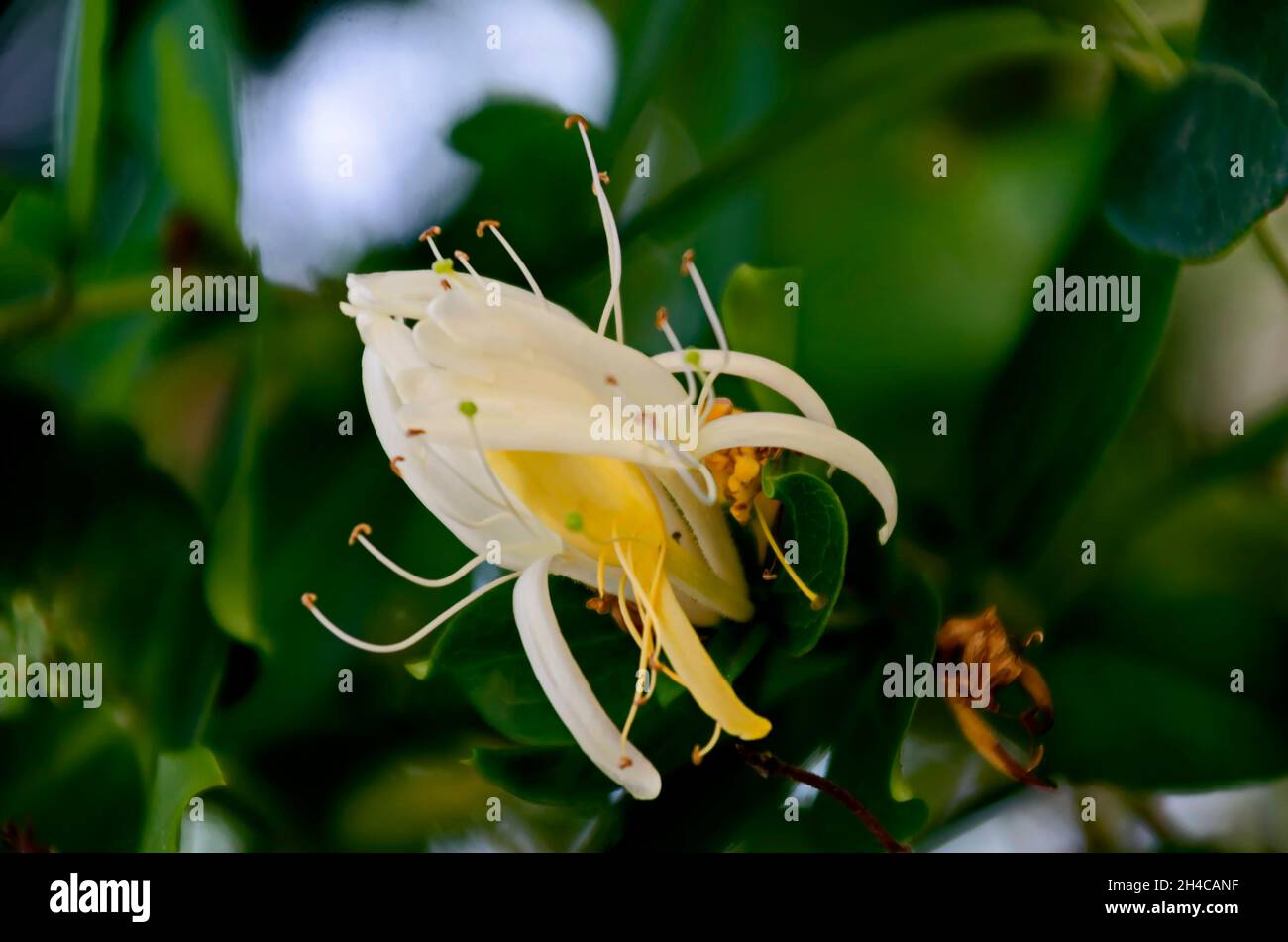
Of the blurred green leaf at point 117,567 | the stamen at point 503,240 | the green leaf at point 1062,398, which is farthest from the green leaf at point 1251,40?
the blurred green leaf at point 117,567

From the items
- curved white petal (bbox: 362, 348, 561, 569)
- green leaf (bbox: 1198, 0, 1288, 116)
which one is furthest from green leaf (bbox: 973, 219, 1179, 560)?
curved white petal (bbox: 362, 348, 561, 569)

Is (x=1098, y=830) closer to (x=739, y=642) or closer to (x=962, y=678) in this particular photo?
(x=962, y=678)

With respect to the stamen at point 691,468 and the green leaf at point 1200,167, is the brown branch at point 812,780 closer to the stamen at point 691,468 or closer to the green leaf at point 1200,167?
the stamen at point 691,468

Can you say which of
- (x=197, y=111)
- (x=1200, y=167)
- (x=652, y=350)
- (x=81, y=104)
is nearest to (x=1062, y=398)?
(x=1200, y=167)

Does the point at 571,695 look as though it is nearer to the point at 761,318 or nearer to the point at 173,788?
the point at 761,318
